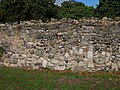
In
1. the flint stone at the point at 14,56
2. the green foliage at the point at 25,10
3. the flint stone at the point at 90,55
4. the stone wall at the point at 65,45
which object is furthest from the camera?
the green foliage at the point at 25,10

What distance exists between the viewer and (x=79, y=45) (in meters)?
20.2

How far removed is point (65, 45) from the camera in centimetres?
2044

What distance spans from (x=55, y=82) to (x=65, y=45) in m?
4.71

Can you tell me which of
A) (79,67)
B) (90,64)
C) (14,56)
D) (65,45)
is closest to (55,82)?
(79,67)

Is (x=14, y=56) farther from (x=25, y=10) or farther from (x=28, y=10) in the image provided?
(x=25, y=10)

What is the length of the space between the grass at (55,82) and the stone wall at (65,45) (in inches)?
74.4

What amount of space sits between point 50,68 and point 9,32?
138 inches

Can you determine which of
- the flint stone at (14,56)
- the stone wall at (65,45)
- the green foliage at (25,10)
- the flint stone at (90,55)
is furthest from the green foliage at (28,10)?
the flint stone at (90,55)

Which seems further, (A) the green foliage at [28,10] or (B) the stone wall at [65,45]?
(A) the green foliage at [28,10]

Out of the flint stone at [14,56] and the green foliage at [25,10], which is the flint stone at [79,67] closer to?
the flint stone at [14,56]

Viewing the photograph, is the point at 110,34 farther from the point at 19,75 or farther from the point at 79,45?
the point at 19,75

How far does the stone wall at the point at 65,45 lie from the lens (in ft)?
64.8

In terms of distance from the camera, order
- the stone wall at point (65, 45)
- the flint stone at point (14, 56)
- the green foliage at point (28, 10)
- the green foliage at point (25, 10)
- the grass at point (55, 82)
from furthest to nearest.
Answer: the green foliage at point (25, 10), the green foliage at point (28, 10), the flint stone at point (14, 56), the stone wall at point (65, 45), the grass at point (55, 82)

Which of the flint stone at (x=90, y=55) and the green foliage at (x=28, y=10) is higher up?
the green foliage at (x=28, y=10)
